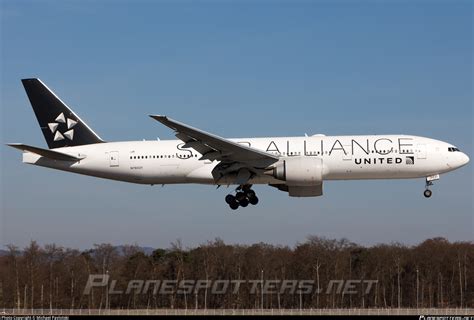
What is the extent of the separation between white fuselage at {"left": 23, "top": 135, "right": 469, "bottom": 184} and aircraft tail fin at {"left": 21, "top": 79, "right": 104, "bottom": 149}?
101 centimetres

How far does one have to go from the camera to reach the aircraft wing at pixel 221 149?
136ft

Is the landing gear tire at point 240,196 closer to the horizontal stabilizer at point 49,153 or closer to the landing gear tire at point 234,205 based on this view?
the landing gear tire at point 234,205

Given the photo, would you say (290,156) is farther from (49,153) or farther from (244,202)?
(49,153)

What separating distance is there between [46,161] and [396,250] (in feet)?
167

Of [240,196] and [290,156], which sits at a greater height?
[290,156]

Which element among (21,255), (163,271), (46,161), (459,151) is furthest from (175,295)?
(459,151)

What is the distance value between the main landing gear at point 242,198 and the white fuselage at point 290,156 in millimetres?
828

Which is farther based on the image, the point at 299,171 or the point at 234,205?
the point at 234,205

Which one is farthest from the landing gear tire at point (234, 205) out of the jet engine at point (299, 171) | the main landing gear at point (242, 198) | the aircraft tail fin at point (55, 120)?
the aircraft tail fin at point (55, 120)

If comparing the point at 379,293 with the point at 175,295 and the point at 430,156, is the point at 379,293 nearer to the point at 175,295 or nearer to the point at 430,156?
the point at 175,295

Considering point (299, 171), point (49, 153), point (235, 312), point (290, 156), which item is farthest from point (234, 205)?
point (235, 312)

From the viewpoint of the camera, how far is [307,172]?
4234 cm

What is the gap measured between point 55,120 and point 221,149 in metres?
11.3
